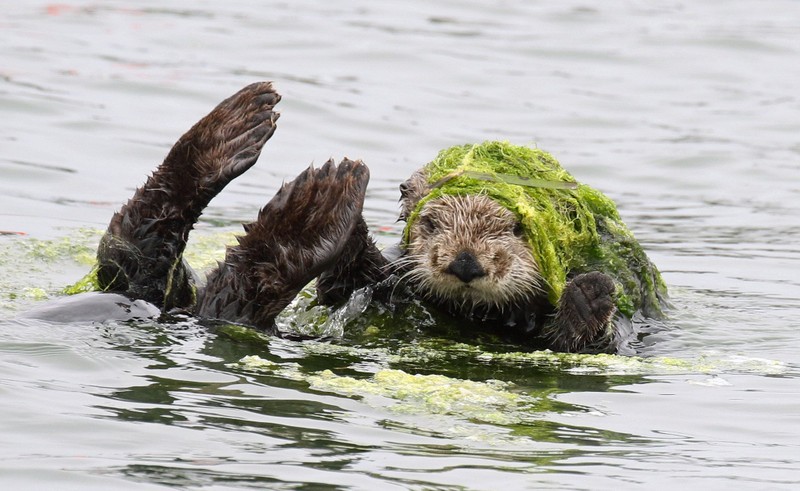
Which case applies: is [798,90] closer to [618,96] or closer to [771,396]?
[618,96]

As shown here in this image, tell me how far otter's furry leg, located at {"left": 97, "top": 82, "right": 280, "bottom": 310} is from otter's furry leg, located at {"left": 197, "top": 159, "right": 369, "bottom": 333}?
0.29m

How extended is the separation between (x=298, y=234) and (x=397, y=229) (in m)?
4.50

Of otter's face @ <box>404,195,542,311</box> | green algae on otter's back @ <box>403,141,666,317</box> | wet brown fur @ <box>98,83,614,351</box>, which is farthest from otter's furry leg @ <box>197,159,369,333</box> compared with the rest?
green algae on otter's back @ <box>403,141,666,317</box>

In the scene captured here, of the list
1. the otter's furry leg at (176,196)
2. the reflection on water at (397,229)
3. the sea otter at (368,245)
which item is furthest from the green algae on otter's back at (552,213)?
the otter's furry leg at (176,196)

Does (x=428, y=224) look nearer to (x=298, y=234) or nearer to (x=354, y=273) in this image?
(x=354, y=273)

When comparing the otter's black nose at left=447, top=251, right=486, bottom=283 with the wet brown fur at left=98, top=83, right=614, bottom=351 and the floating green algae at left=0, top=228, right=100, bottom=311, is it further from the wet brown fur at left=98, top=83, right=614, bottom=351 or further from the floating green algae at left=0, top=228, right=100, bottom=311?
the floating green algae at left=0, top=228, right=100, bottom=311

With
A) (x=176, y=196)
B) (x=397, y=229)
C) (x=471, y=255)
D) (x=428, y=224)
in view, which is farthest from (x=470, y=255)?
(x=397, y=229)

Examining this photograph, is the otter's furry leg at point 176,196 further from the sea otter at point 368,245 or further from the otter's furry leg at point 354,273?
the otter's furry leg at point 354,273

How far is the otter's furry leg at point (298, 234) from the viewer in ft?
16.4

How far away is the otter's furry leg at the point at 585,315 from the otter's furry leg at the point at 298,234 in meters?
0.99

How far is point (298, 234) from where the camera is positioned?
197 inches

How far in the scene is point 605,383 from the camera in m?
5.08

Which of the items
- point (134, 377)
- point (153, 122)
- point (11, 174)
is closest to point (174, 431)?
point (134, 377)

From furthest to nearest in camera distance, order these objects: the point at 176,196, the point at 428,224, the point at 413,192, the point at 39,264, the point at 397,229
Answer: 1. the point at 397,229
2. the point at 39,264
3. the point at 413,192
4. the point at 428,224
5. the point at 176,196
